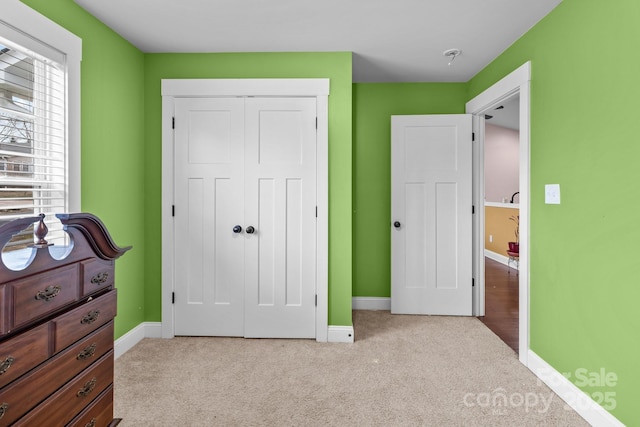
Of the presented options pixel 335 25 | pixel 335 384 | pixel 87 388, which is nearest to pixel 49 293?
pixel 87 388

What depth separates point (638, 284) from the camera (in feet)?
5.36

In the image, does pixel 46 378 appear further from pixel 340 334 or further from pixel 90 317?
pixel 340 334

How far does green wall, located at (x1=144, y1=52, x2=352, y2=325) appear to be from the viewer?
2.90 meters

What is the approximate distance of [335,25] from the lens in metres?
2.46

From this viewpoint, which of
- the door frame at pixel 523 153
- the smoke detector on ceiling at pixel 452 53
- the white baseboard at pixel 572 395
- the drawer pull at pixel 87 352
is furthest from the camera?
the smoke detector on ceiling at pixel 452 53

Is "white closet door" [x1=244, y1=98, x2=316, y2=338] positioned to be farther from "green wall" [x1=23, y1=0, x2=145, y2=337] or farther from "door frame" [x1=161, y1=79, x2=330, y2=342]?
"green wall" [x1=23, y1=0, x2=145, y2=337]

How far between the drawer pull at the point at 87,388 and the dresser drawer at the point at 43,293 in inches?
14.6

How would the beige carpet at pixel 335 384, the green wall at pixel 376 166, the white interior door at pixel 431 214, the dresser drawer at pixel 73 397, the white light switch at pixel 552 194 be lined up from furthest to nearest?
the green wall at pixel 376 166 < the white interior door at pixel 431 214 < the white light switch at pixel 552 194 < the beige carpet at pixel 335 384 < the dresser drawer at pixel 73 397

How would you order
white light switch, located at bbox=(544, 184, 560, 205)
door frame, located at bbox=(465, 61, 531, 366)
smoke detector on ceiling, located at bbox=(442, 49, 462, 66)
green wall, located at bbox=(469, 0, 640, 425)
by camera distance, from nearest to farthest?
1. green wall, located at bbox=(469, 0, 640, 425)
2. white light switch, located at bbox=(544, 184, 560, 205)
3. door frame, located at bbox=(465, 61, 531, 366)
4. smoke detector on ceiling, located at bbox=(442, 49, 462, 66)

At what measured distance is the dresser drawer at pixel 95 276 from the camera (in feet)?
4.65

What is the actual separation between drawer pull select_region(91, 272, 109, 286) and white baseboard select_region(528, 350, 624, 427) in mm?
2563

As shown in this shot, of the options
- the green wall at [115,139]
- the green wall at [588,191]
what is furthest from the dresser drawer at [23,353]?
the green wall at [588,191]

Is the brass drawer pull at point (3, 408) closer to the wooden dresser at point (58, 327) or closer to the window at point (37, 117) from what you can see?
the wooden dresser at point (58, 327)

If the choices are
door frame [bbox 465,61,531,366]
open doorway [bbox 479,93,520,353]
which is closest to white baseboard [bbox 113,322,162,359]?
door frame [bbox 465,61,531,366]
